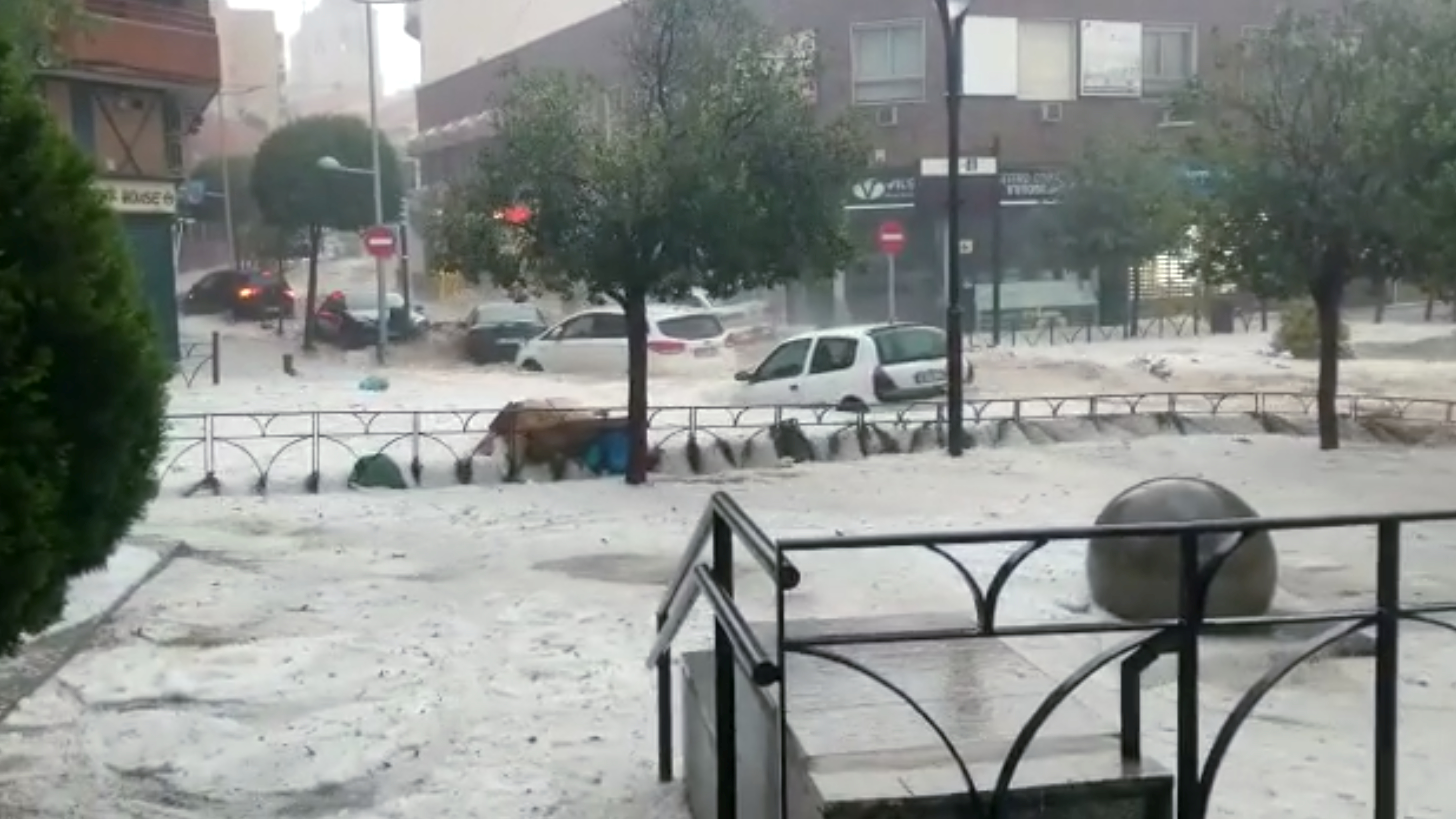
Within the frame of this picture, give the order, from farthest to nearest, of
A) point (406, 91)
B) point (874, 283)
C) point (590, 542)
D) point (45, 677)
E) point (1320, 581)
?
point (406, 91), point (874, 283), point (590, 542), point (1320, 581), point (45, 677)

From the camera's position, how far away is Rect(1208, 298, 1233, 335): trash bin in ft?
99.7

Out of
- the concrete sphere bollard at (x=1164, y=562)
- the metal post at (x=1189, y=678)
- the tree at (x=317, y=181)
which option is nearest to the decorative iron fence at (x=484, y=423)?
the concrete sphere bollard at (x=1164, y=562)

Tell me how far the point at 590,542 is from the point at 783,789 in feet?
22.1

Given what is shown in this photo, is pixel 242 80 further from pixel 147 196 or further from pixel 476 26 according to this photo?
pixel 147 196

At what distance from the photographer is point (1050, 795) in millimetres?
3455

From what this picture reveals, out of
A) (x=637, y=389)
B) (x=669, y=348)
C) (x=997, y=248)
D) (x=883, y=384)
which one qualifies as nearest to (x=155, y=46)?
(x=669, y=348)

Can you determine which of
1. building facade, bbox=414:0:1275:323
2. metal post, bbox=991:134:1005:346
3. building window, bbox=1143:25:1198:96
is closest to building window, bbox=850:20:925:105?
building facade, bbox=414:0:1275:323

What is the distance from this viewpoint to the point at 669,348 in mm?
23531

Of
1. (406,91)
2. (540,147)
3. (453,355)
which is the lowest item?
(453,355)

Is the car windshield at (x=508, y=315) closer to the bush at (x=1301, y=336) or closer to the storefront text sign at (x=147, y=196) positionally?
the storefront text sign at (x=147, y=196)

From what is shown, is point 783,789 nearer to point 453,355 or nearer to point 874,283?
point 453,355

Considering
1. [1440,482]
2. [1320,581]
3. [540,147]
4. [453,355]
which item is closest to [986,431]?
[1440,482]

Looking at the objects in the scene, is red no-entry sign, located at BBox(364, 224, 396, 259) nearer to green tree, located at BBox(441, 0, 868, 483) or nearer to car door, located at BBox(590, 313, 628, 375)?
car door, located at BBox(590, 313, 628, 375)

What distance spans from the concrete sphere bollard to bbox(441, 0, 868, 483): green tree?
498 cm
